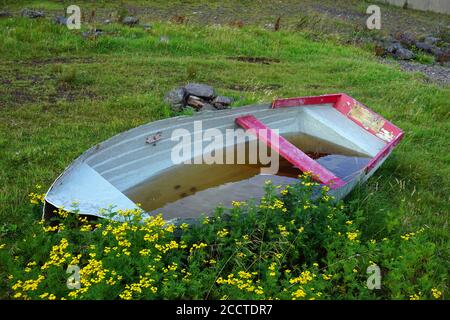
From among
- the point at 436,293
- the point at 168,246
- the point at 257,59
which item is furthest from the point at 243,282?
the point at 257,59

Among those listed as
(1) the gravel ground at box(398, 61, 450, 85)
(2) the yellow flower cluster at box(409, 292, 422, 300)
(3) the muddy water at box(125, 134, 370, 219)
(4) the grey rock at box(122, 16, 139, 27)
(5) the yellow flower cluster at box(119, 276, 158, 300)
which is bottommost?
(1) the gravel ground at box(398, 61, 450, 85)

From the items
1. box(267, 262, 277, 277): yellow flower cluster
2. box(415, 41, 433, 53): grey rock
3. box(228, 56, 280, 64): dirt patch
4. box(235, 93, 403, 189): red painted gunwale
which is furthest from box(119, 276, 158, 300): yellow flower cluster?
box(415, 41, 433, 53): grey rock

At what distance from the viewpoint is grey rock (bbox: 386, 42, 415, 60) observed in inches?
585

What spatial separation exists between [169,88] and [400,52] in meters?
8.55

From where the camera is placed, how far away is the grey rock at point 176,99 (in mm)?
8242

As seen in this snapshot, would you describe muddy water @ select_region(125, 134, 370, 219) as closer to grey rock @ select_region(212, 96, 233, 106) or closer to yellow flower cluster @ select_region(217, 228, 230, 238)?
yellow flower cluster @ select_region(217, 228, 230, 238)

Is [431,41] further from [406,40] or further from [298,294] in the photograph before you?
[298,294]

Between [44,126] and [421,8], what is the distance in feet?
75.0

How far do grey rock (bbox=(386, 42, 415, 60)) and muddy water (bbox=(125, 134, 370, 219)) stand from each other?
28.9ft

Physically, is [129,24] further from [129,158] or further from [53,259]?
[53,259]

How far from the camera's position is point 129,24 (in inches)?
545

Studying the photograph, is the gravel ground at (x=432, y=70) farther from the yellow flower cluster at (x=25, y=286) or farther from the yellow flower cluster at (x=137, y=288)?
the yellow flower cluster at (x=25, y=286)

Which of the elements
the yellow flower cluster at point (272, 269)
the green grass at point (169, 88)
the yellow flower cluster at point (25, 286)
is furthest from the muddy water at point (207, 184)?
the yellow flower cluster at point (25, 286)
